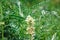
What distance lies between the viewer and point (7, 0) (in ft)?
11.8

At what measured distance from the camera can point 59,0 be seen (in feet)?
18.6

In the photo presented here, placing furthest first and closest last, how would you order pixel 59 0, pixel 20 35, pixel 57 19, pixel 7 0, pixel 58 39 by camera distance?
pixel 59 0, pixel 57 19, pixel 7 0, pixel 58 39, pixel 20 35

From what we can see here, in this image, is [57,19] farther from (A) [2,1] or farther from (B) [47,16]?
(A) [2,1]

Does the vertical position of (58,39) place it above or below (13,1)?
below

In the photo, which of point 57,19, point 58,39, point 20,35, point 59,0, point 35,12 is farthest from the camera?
point 59,0

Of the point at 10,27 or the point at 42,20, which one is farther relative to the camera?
the point at 42,20

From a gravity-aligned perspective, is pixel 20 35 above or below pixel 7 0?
below

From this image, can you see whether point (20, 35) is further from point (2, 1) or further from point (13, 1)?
point (13, 1)

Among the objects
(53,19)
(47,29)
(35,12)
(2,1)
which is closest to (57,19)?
(53,19)

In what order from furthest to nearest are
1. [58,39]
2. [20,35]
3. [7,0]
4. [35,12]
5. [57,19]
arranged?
1. [57,19]
2. [35,12]
3. [7,0]
4. [58,39]
5. [20,35]

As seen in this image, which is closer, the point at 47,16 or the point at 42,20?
the point at 42,20

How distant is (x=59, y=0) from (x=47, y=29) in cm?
230

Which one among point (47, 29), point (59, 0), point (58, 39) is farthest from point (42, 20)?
point (59, 0)

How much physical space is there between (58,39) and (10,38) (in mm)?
604
